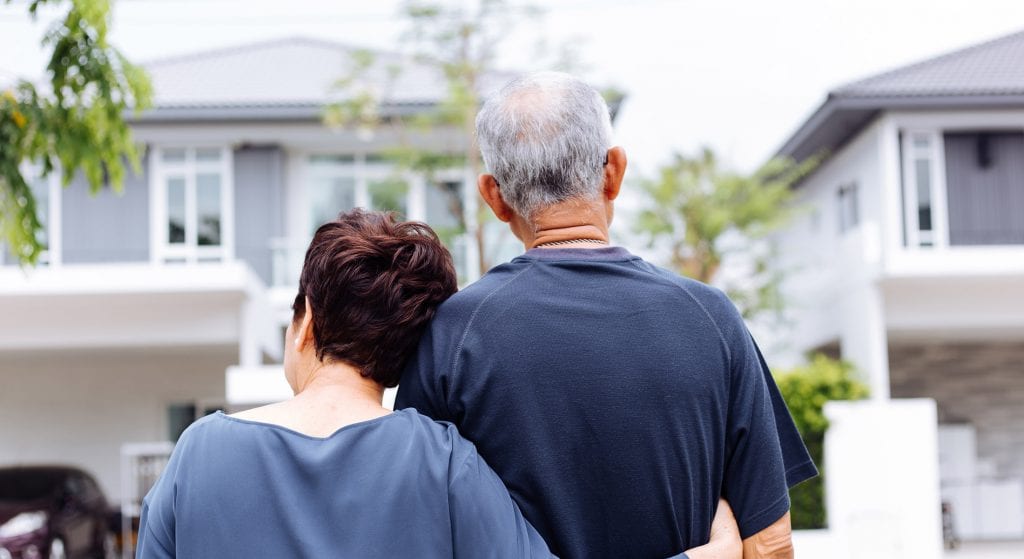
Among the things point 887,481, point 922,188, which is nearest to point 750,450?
point 887,481

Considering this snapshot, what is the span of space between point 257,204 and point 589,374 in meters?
14.6

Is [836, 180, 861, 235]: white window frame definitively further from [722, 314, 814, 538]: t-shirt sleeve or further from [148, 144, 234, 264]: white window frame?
[722, 314, 814, 538]: t-shirt sleeve

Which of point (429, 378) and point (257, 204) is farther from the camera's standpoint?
point (257, 204)

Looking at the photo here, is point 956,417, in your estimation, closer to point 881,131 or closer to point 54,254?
point 881,131

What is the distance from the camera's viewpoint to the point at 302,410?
76.7 inches

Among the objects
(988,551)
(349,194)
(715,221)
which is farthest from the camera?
(349,194)

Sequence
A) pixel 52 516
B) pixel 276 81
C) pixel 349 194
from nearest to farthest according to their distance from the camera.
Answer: pixel 52 516 < pixel 349 194 < pixel 276 81

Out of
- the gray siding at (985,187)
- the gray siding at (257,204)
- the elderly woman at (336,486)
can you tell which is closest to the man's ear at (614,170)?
the elderly woman at (336,486)

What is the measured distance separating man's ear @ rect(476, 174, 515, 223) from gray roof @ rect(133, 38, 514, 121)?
441 inches

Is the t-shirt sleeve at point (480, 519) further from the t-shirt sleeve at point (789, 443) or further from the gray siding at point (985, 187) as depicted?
the gray siding at point (985, 187)

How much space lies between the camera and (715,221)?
614 inches

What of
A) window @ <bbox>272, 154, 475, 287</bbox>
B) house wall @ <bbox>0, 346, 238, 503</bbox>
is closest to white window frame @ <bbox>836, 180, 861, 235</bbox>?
window @ <bbox>272, 154, 475, 287</bbox>

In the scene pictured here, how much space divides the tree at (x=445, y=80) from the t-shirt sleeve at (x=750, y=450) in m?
12.0

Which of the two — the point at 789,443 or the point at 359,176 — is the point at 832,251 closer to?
the point at 359,176
